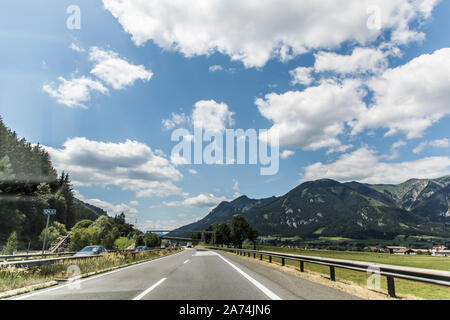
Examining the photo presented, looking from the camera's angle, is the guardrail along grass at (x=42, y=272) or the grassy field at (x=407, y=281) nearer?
the guardrail along grass at (x=42, y=272)

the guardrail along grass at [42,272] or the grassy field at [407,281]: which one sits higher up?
the guardrail along grass at [42,272]

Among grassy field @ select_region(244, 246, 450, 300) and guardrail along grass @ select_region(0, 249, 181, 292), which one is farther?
grassy field @ select_region(244, 246, 450, 300)

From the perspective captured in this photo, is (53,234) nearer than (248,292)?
No

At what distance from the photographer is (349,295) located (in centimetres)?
704

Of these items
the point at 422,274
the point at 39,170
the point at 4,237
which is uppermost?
the point at 39,170

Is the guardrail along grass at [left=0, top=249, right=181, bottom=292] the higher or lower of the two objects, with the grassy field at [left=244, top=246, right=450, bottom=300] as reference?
higher

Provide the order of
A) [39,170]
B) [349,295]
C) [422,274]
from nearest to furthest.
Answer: [422,274] < [349,295] < [39,170]

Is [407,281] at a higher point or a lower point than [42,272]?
lower

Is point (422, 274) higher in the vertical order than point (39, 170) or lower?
lower

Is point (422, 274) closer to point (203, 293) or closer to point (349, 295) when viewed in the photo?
point (349, 295)

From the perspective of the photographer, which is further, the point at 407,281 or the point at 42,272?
the point at 407,281
